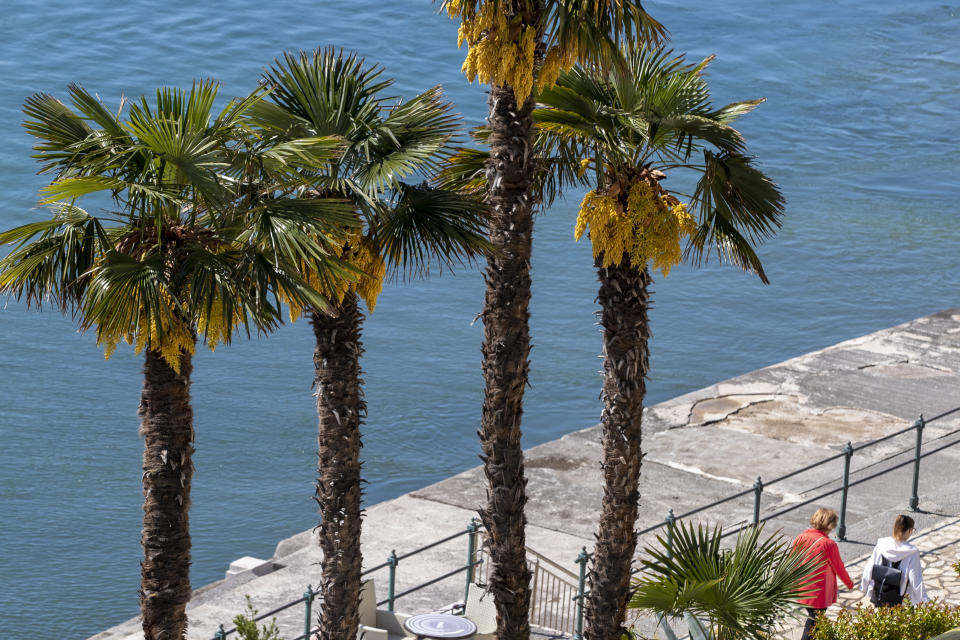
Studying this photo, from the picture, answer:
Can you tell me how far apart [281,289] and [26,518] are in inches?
1073

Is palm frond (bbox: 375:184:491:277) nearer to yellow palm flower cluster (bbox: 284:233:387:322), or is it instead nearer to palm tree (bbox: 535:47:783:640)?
yellow palm flower cluster (bbox: 284:233:387:322)

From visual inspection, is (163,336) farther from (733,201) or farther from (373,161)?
(733,201)

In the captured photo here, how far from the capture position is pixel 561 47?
13.6 m

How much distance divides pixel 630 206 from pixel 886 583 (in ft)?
A: 14.7

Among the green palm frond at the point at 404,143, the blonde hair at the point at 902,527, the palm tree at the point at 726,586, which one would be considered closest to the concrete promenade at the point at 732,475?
the blonde hair at the point at 902,527

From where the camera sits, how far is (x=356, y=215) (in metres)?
12.9

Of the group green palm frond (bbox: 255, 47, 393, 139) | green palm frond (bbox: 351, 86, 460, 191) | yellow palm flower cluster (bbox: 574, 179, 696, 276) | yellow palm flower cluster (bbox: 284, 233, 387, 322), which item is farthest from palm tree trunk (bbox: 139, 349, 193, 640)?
yellow palm flower cluster (bbox: 574, 179, 696, 276)

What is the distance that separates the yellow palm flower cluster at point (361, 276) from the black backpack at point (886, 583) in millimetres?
5670

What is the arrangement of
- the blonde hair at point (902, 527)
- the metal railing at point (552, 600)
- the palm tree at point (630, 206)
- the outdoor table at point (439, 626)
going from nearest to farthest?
the blonde hair at point (902, 527) < the palm tree at point (630, 206) < the outdoor table at point (439, 626) < the metal railing at point (552, 600)

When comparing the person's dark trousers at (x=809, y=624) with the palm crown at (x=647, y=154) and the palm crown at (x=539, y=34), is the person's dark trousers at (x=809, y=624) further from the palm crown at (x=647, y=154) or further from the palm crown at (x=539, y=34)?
the palm crown at (x=539, y=34)

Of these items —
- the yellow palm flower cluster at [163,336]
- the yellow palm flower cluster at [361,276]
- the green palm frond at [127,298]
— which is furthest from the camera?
the yellow palm flower cluster at [361,276]

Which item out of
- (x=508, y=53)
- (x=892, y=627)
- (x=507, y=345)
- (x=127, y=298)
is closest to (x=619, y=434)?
(x=507, y=345)

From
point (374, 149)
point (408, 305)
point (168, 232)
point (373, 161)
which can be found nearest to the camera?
point (168, 232)

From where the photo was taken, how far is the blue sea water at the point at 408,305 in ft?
122
